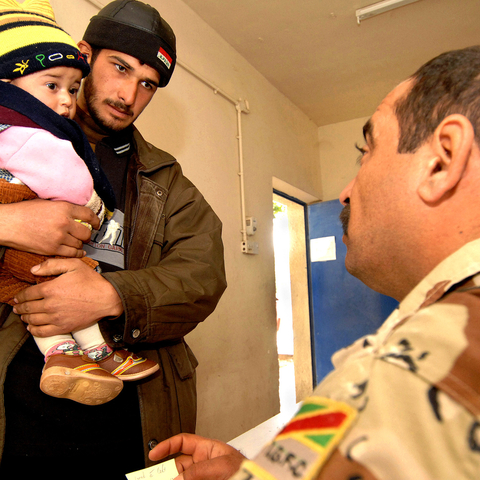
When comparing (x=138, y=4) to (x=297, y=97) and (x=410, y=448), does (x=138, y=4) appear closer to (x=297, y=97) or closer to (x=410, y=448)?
(x=410, y=448)

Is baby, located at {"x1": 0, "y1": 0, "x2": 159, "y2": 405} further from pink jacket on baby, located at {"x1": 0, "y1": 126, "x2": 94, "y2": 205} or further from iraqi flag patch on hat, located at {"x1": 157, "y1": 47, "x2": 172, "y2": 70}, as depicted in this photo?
iraqi flag patch on hat, located at {"x1": 157, "y1": 47, "x2": 172, "y2": 70}

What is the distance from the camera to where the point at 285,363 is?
6969 millimetres

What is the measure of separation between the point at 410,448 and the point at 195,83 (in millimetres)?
2698

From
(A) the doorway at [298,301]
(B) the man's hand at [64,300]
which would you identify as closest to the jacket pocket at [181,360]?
(B) the man's hand at [64,300]

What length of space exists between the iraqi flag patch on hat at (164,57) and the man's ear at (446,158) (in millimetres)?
1082

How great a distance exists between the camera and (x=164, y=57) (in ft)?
4.46

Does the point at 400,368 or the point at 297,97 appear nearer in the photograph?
the point at 400,368

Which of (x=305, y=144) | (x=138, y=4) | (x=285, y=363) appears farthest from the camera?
(x=285, y=363)

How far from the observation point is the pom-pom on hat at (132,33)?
1285mm

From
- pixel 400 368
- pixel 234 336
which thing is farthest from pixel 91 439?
pixel 234 336

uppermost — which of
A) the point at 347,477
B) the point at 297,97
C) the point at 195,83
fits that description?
the point at 297,97

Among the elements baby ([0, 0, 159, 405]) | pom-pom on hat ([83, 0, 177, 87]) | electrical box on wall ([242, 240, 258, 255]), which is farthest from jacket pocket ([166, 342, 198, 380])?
electrical box on wall ([242, 240, 258, 255])

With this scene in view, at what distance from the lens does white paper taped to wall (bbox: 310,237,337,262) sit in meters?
3.69

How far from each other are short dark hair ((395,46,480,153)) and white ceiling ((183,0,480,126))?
2.42 metres
